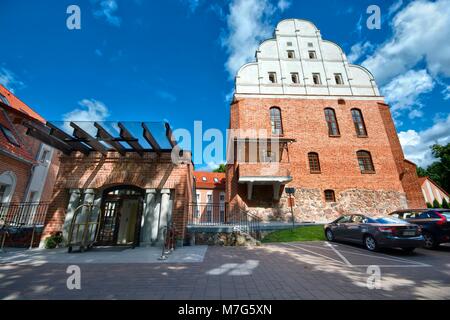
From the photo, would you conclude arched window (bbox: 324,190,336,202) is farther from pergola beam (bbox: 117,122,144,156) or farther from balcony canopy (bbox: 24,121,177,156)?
pergola beam (bbox: 117,122,144,156)

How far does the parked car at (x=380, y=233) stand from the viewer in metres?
5.88

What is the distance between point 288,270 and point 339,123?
16544mm

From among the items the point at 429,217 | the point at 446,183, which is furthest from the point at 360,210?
the point at 446,183

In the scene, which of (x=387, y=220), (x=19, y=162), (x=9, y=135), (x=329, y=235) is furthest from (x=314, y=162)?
(x=9, y=135)

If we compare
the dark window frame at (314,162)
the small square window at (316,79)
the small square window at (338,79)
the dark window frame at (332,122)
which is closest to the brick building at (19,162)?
the dark window frame at (314,162)

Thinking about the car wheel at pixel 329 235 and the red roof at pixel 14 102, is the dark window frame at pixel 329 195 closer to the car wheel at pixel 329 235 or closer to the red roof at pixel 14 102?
the car wheel at pixel 329 235

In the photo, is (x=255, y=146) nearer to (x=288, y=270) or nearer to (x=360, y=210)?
(x=360, y=210)

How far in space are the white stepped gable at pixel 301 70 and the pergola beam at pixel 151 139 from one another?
11.9 meters

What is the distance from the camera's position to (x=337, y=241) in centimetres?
817

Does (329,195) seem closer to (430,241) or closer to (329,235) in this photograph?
(329,235)

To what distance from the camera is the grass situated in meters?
8.87

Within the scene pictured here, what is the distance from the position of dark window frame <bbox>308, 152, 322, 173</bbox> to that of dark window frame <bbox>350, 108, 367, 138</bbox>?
4.84m

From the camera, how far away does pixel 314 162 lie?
50.7 ft

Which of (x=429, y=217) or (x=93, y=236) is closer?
(x=429, y=217)
